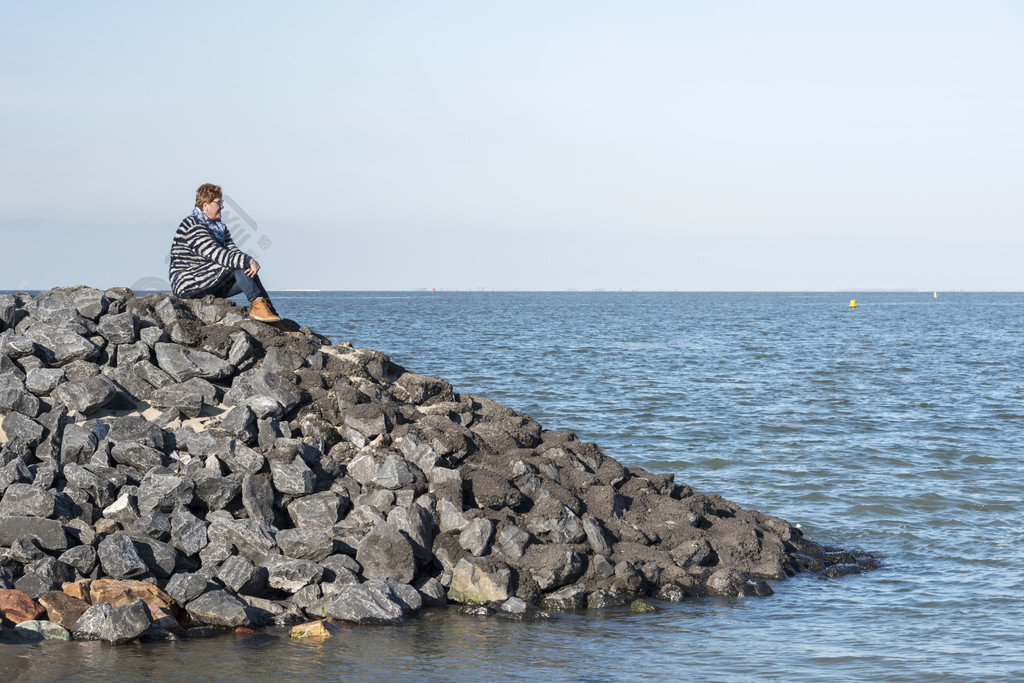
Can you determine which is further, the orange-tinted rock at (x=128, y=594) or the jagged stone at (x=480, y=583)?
the jagged stone at (x=480, y=583)

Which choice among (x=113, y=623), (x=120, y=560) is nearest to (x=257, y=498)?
(x=120, y=560)

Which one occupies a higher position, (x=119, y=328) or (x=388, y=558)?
(x=119, y=328)

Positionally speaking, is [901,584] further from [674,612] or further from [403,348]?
[403,348]

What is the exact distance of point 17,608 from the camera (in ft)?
27.7

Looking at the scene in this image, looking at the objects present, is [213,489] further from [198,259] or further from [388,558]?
[198,259]

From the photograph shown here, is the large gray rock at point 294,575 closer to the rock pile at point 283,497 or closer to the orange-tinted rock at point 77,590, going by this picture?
the rock pile at point 283,497

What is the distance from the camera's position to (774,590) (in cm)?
1077

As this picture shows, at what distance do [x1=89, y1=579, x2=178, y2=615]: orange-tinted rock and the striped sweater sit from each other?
490cm

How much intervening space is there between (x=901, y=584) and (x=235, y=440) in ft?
26.4

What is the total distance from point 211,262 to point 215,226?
50 centimetres

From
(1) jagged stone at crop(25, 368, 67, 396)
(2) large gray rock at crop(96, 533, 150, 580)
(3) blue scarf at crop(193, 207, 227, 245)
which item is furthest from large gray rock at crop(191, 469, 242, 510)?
(3) blue scarf at crop(193, 207, 227, 245)

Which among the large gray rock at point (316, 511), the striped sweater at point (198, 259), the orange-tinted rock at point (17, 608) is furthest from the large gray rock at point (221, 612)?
the striped sweater at point (198, 259)

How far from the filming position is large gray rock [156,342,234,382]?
467 inches

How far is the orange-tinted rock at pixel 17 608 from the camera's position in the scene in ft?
27.5
